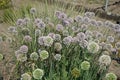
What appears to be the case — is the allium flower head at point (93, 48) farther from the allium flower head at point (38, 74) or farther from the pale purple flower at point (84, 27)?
the pale purple flower at point (84, 27)

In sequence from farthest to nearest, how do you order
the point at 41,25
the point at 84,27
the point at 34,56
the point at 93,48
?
the point at 84,27
the point at 41,25
the point at 34,56
the point at 93,48

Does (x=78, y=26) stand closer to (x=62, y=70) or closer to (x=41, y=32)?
(x=41, y=32)

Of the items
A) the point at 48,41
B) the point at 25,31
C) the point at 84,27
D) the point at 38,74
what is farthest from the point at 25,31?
the point at 38,74

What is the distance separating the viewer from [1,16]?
8500 mm

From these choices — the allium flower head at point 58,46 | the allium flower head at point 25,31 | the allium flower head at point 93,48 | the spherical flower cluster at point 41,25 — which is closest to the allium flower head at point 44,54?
the allium flower head at point 58,46

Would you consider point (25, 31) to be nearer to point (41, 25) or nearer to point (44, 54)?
point (41, 25)

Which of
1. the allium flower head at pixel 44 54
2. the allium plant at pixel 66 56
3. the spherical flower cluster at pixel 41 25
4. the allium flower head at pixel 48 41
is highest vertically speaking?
the allium flower head at pixel 48 41

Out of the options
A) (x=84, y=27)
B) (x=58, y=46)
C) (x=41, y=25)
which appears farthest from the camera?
(x=84, y=27)

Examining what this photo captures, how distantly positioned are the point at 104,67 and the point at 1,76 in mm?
1553

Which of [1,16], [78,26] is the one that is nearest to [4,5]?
[1,16]

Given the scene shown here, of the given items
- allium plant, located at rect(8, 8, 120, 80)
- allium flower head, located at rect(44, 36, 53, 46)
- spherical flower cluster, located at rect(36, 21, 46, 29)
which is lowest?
allium plant, located at rect(8, 8, 120, 80)

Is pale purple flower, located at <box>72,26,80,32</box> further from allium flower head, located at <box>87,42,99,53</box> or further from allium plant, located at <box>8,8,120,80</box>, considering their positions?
allium flower head, located at <box>87,42,99,53</box>

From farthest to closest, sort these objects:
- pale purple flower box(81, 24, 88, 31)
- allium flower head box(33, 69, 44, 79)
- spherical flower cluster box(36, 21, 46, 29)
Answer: pale purple flower box(81, 24, 88, 31) < spherical flower cluster box(36, 21, 46, 29) < allium flower head box(33, 69, 44, 79)

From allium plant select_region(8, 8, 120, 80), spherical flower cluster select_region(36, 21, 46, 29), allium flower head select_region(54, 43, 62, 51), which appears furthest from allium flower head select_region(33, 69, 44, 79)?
spherical flower cluster select_region(36, 21, 46, 29)
